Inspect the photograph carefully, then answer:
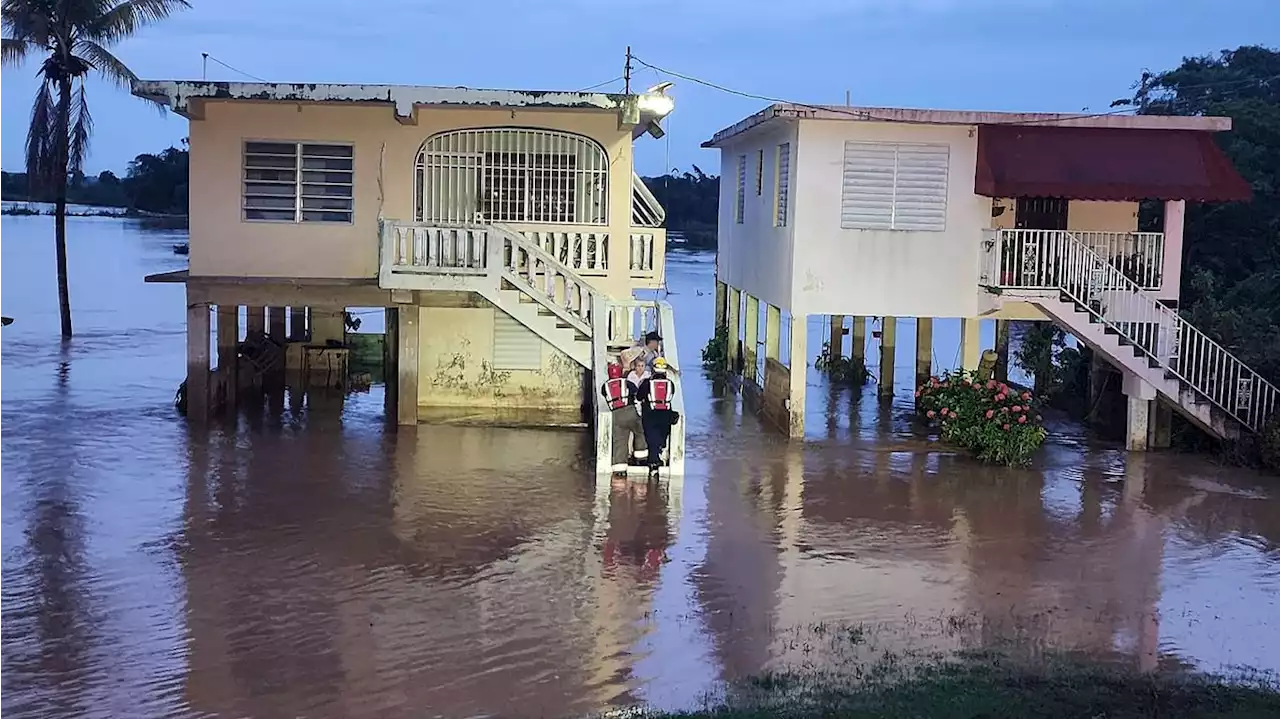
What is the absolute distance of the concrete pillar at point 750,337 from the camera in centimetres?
3005

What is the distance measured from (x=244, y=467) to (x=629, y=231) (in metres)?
6.86

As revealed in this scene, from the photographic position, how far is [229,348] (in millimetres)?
23938

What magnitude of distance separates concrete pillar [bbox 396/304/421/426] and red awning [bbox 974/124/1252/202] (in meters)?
8.70

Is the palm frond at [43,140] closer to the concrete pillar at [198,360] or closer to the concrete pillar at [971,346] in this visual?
the concrete pillar at [198,360]

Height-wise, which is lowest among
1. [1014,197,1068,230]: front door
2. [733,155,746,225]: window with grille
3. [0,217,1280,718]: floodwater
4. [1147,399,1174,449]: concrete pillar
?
[0,217,1280,718]: floodwater

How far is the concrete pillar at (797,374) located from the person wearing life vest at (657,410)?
381 cm

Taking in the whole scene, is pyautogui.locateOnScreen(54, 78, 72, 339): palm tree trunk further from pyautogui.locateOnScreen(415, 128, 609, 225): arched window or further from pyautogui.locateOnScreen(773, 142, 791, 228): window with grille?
pyautogui.locateOnScreen(773, 142, 791, 228): window with grille

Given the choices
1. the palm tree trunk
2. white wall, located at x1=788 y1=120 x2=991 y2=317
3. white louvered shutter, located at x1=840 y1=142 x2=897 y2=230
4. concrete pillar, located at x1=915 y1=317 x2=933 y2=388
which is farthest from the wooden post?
the palm tree trunk

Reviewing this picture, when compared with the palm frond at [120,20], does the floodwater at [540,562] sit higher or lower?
lower

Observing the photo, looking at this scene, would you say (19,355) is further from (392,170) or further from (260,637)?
(260,637)

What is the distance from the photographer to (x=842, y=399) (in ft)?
89.3

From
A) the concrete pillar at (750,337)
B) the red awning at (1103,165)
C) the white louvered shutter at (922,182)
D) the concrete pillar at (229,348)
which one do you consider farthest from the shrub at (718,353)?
the red awning at (1103,165)

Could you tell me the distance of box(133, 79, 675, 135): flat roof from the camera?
64.4 ft

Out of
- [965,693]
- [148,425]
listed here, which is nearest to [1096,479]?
[965,693]
